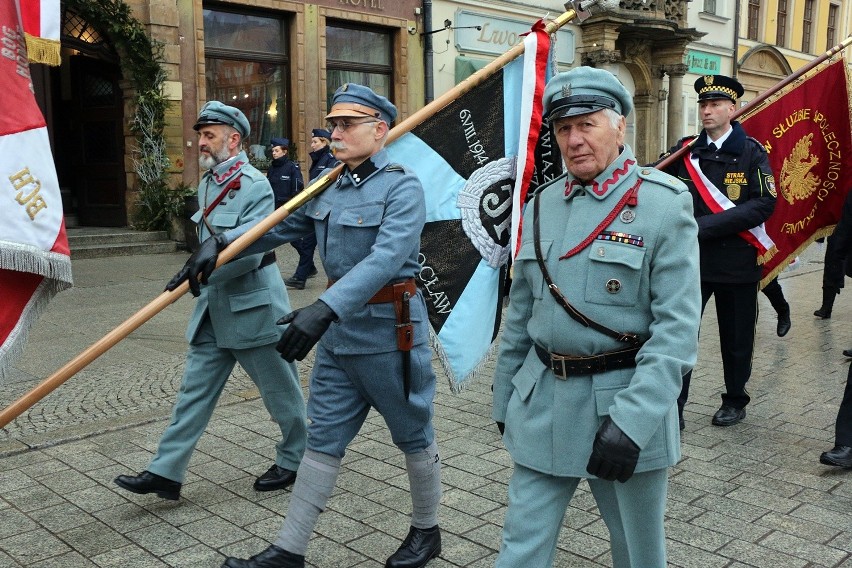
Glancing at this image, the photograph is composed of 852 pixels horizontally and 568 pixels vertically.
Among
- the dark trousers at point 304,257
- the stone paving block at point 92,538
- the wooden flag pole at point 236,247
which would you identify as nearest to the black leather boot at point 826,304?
the dark trousers at point 304,257

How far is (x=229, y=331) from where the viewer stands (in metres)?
4.16


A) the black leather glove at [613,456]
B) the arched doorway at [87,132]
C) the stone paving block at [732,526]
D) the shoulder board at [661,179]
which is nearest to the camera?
the black leather glove at [613,456]

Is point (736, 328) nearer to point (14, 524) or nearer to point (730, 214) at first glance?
point (730, 214)

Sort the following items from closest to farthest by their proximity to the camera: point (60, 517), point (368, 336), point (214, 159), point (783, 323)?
point (368, 336) < point (60, 517) < point (214, 159) < point (783, 323)

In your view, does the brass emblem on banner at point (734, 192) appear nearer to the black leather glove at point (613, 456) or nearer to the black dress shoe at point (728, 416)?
the black dress shoe at point (728, 416)

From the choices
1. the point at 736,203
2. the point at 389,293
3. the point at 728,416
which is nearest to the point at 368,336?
the point at 389,293

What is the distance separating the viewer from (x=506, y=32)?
1922 cm

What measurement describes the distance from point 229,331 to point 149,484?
76cm

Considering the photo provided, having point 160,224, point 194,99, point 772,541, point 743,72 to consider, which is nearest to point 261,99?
point 194,99

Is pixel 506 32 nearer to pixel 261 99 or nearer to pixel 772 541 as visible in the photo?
pixel 261 99

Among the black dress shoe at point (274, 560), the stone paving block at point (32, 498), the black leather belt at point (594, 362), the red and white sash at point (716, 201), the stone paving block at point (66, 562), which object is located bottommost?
the stone paving block at point (66, 562)

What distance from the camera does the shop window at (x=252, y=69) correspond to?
15.0 meters

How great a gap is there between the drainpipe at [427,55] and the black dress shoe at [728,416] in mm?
12885

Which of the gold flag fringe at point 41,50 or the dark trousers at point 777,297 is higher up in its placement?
the gold flag fringe at point 41,50
